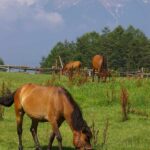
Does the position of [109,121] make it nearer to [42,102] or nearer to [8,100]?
[8,100]

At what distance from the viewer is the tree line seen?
92.7 m

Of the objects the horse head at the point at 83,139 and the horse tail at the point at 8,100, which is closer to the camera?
the horse head at the point at 83,139

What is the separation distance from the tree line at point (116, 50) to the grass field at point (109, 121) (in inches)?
2484

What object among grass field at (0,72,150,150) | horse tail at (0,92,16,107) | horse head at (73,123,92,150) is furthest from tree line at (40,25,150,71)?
horse head at (73,123,92,150)

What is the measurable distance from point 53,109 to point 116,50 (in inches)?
3406

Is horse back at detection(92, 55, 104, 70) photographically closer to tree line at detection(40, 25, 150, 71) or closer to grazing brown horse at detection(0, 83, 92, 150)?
grazing brown horse at detection(0, 83, 92, 150)

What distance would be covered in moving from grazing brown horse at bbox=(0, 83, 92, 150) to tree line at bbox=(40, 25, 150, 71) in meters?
72.8

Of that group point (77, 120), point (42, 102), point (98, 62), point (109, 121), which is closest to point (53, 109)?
point (42, 102)

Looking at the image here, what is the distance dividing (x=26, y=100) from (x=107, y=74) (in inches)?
596

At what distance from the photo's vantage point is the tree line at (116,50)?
92.7 metres

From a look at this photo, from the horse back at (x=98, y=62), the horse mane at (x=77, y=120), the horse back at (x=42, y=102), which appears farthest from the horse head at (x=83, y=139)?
the horse back at (x=98, y=62)

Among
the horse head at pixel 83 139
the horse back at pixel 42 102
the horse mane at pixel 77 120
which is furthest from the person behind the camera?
the horse back at pixel 42 102

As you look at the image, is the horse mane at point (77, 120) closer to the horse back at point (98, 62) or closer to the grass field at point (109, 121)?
the grass field at point (109, 121)

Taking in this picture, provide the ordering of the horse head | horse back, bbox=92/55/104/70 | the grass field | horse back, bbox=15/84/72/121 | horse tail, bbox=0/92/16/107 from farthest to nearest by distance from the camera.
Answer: horse back, bbox=92/55/104/70, the grass field, horse tail, bbox=0/92/16/107, horse back, bbox=15/84/72/121, the horse head
